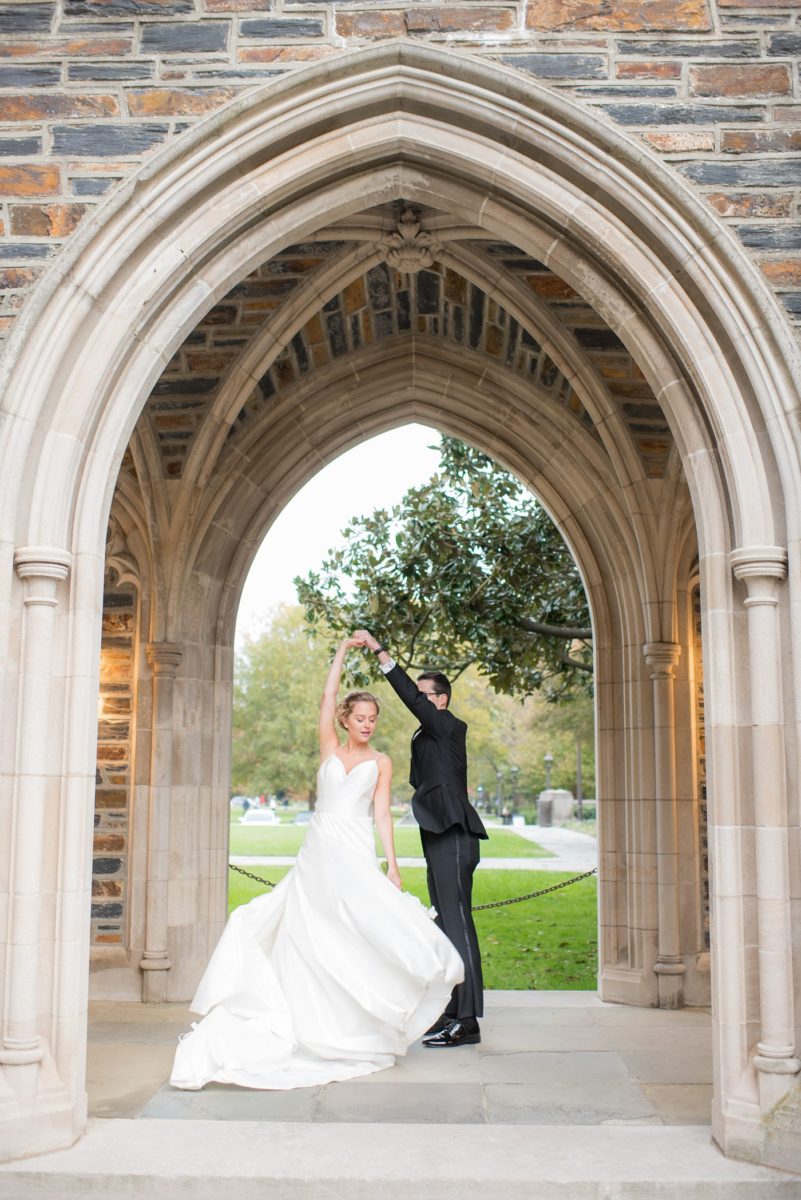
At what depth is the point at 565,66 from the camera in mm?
4254

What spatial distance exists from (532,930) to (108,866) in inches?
183

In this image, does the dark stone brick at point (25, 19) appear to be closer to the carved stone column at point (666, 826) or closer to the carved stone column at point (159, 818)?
the carved stone column at point (159, 818)

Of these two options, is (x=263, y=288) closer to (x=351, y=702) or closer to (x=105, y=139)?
(x=105, y=139)

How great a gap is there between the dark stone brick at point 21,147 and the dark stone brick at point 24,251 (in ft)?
1.18

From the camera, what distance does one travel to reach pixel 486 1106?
4.30 meters

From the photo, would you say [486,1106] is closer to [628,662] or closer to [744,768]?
[744,768]

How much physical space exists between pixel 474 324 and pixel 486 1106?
14.6 ft

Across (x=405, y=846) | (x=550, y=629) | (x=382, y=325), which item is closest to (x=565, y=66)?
→ (x=382, y=325)

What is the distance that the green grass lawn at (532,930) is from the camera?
314 inches

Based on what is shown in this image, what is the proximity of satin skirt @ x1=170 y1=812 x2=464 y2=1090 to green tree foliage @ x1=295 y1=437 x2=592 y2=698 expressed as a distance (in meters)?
4.50

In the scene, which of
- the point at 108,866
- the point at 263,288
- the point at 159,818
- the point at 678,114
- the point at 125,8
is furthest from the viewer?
the point at 108,866

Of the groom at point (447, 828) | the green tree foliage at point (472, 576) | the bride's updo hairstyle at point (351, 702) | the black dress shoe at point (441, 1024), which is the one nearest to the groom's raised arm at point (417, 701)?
the groom at point (447, 828)

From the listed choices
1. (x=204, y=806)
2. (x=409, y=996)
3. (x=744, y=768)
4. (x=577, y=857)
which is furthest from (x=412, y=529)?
(x=577, y=857)

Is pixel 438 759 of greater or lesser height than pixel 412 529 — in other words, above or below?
below
